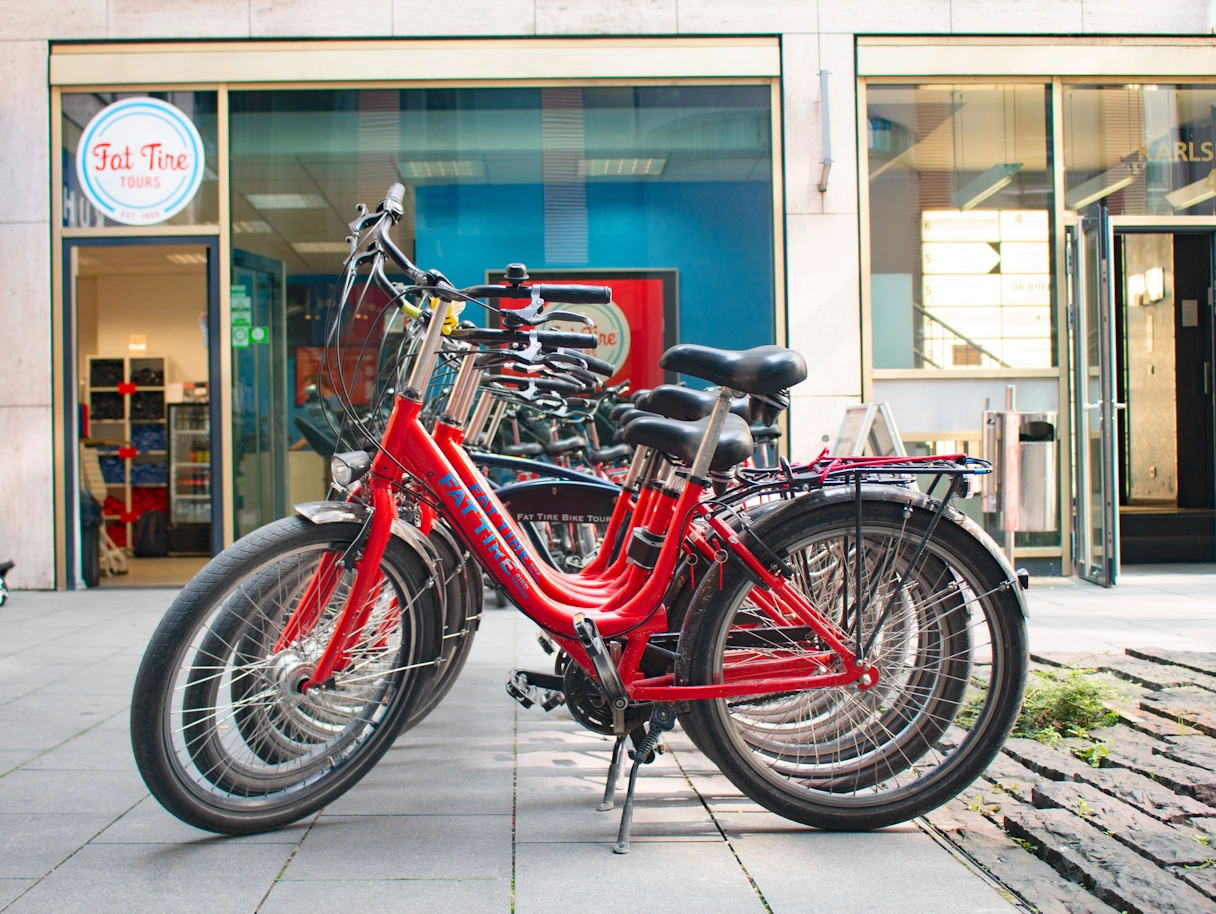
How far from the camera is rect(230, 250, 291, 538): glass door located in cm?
754

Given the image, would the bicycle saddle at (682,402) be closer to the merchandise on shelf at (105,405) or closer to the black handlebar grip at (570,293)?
the black handlebar grip at (570,293)

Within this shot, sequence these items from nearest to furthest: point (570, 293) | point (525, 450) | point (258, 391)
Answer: point (570, 293), point (525, 450), point (258, 391)

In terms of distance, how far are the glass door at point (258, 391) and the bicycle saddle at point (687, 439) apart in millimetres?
5528

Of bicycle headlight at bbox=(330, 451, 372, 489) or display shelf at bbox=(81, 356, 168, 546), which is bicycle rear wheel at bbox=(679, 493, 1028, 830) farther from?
display shelf at bbox=(81, 356, 168, 546)

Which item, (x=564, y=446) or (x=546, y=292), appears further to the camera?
(x=564, y=446)

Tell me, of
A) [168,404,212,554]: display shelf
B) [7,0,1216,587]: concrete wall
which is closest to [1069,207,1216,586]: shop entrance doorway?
[7,0,1216,587]: concrete wall

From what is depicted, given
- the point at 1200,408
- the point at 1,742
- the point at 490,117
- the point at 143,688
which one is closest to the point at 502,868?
the point at 143,688

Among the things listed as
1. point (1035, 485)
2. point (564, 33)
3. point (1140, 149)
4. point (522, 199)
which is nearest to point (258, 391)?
point (522, 199)

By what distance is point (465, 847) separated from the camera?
8.35 ft

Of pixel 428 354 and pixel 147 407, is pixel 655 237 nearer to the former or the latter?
pixel 428 354

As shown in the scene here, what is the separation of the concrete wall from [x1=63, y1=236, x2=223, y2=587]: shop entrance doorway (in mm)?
1860

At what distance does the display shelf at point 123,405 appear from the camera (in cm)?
1219

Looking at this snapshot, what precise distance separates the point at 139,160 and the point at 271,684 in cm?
622

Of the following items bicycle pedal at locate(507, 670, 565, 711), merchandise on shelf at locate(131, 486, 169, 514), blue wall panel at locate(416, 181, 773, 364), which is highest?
blue wall panel at locate(416, 181, 773, 364)
